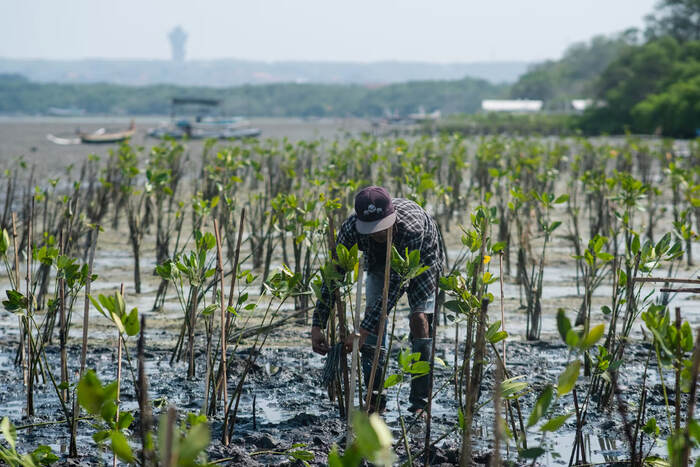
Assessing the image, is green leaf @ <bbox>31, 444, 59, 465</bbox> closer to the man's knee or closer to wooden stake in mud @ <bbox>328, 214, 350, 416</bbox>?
wooden stake in mud @ <bbox>328, 214, 350, 416</bbox>

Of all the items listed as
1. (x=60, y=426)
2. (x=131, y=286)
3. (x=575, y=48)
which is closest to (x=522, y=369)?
(x=60, y=426)

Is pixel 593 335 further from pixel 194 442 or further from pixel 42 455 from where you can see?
pixel 42 455

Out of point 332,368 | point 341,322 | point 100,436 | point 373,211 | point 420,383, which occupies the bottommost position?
point 420,383

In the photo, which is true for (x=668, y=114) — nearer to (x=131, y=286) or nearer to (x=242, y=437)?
(x=131, y=286)

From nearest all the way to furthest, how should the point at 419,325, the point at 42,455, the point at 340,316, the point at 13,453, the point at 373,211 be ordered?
the point at 13,453 → the point at 42,455 → the point at 340,316 → the point at 373,211 → the point at 419,325

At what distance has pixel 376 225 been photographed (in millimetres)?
2969

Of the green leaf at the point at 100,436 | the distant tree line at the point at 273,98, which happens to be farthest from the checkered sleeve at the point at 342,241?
the distant tree line at the point at 273,98

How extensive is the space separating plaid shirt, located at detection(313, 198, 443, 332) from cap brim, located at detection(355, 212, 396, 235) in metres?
0.13

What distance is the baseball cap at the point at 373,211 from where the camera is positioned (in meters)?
2.96

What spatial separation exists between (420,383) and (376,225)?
785 mm

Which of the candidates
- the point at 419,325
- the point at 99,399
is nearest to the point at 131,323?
the point at 99,399

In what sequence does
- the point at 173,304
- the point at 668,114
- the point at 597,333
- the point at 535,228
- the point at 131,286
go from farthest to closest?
the point at 668,114 < the point at 535,228 < the point at 131,286 < the point at 173,304 < the point at 597,333

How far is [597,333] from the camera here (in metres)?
1.56

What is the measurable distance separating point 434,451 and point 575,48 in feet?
333
